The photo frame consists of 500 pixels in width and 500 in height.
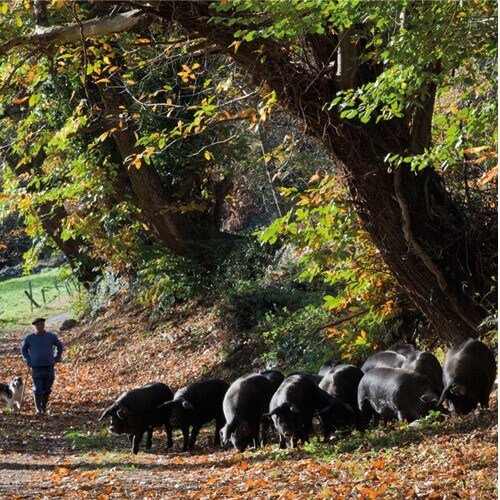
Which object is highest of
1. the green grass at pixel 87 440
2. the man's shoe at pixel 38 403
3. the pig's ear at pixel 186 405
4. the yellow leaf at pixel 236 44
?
the yellow leaf at pixel 236 44

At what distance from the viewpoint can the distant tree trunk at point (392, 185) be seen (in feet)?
40.4

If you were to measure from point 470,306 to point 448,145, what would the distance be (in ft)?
14.1

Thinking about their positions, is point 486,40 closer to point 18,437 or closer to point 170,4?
point 170,4

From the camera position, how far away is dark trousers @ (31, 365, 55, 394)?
1916 centimetres

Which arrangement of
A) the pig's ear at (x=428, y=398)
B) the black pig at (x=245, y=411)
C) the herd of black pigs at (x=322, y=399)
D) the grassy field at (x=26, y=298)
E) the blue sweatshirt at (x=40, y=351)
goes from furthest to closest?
the grassy field at (x=26, y=298) < the blue sweatshirt at (x=40, y=351) < the black pig at (x=245, y=411) < the herd of black pigs at (x=322, y=399) < the pig's ear at (x=428, y=398)

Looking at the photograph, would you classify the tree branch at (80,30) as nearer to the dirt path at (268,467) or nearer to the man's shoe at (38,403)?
the dirt path at (268,467)

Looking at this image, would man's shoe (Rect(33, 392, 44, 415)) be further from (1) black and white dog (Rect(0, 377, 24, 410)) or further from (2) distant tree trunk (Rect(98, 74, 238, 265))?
(2) distant tree trunk (Rect(98, 74, 238, 265))

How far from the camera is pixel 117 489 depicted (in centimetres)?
1038

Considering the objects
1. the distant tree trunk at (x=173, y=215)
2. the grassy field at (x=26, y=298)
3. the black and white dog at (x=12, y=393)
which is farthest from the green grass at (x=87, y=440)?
the grassy field at (x=26, y=298)

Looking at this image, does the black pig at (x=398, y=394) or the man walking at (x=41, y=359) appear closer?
the black pig at (x=398, y=394)

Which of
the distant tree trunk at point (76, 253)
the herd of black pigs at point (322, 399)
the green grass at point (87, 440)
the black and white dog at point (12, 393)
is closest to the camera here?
the herd of black pigs at point (322, 399)

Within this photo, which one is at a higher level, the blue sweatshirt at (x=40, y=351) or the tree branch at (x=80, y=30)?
the tree branch at (x=80, y=30)

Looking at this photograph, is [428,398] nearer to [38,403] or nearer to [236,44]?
[236,44]

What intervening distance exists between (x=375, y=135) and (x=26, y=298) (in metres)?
43.9
